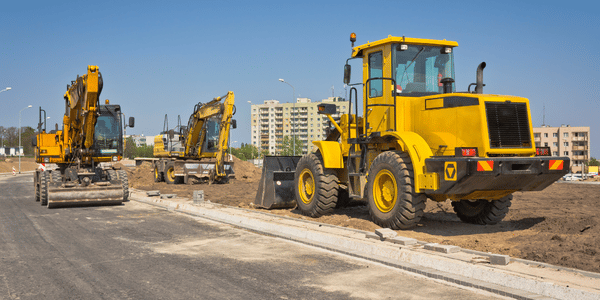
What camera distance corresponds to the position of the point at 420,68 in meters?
10.0

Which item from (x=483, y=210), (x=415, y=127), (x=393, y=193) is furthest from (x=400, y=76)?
(x=483, y=210)

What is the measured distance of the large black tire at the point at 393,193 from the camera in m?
8.79

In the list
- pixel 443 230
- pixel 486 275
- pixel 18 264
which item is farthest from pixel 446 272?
pixel 18 264

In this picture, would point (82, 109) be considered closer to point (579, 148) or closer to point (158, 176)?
point (158, 176)

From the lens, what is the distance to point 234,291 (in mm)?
5715

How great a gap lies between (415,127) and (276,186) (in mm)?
4760

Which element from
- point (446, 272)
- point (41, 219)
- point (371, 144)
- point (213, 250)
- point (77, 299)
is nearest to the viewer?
point (77, 299)

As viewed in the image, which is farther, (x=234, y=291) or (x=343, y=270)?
(x=343, y=270)

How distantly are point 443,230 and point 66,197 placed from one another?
37.3 feet

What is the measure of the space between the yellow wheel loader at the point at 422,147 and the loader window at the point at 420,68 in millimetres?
20

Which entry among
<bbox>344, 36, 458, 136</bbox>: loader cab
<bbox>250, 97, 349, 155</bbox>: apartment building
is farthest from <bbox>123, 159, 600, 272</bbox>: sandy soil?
<bbox>250, 97, 349, 155</bbox>: apartment building

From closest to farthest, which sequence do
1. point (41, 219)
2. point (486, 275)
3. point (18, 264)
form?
point (486, 275)
point (18, 264)
point (41, 219)

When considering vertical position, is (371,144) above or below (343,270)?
above

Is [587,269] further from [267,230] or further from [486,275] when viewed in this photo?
[267,230]
